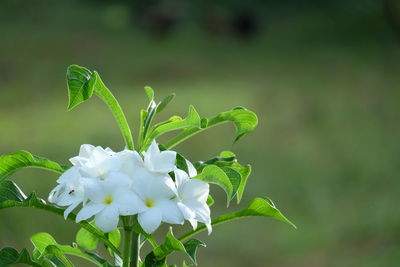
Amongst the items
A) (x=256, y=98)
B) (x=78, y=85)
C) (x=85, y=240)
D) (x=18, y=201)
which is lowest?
(x=256, y=98)

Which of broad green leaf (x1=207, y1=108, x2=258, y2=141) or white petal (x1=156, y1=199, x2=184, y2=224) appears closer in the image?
white petal (x1=156, y1=199, x2=184, y2=224)

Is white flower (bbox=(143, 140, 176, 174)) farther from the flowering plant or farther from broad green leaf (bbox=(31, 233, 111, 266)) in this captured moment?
broad green leaf (bbox=(31, 233, 111, 266))

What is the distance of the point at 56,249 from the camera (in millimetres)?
839

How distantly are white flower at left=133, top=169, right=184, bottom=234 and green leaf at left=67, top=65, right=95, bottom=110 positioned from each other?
0.11 m

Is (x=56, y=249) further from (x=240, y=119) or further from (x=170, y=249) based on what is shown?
(x=240, y=119)

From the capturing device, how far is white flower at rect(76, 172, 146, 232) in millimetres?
750

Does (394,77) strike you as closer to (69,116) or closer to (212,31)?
(212,31)

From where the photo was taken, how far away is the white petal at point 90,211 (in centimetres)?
75

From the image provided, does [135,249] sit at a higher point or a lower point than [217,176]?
lower

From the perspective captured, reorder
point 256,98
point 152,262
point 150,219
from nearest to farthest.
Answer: point 150,219 → point 152,262 → point 256,98

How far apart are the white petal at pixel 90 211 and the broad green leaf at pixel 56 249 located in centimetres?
10

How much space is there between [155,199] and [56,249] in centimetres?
15

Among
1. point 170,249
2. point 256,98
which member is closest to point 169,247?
point 170,249

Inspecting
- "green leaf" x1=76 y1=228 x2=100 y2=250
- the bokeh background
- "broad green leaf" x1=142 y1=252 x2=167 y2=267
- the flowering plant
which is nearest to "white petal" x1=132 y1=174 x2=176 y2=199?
the flowering plant
